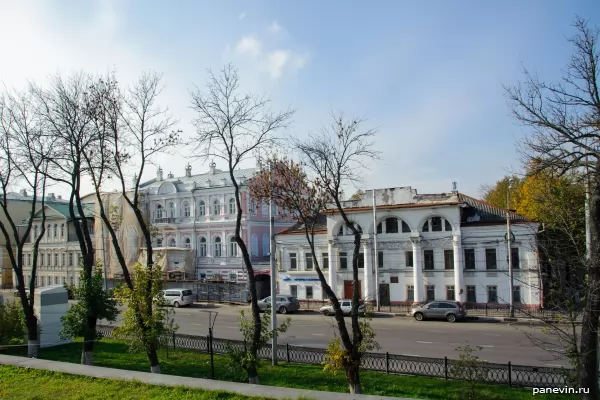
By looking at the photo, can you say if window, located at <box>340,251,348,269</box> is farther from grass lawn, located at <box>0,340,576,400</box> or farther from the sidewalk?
the sidewalk

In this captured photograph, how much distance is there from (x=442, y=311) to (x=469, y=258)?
17.4 ft

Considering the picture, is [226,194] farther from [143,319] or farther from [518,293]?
[143,319]

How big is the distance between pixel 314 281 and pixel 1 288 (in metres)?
46.8

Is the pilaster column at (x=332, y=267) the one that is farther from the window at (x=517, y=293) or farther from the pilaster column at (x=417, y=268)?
the window at (x=517, y=293)

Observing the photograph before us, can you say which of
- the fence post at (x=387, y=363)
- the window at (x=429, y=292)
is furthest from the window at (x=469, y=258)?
the fence post at (x=387, y=363)

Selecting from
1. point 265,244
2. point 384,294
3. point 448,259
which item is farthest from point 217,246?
point 448,259

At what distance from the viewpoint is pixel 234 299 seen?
40.4m

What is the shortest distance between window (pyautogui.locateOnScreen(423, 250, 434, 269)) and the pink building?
46.0 feet

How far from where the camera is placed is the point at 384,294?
3519cm

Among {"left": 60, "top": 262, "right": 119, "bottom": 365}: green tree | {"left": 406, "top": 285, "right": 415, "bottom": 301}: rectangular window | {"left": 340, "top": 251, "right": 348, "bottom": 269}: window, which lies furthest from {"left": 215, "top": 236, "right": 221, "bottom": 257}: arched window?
{"left": 60, "top": 262, "right": 119, "bottom": 365}: green tree

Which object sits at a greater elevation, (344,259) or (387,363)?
(344,259)

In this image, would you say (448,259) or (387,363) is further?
(448,259)

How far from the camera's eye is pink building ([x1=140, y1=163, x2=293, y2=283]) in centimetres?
4369

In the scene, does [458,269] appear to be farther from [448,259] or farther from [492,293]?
[492,293]
